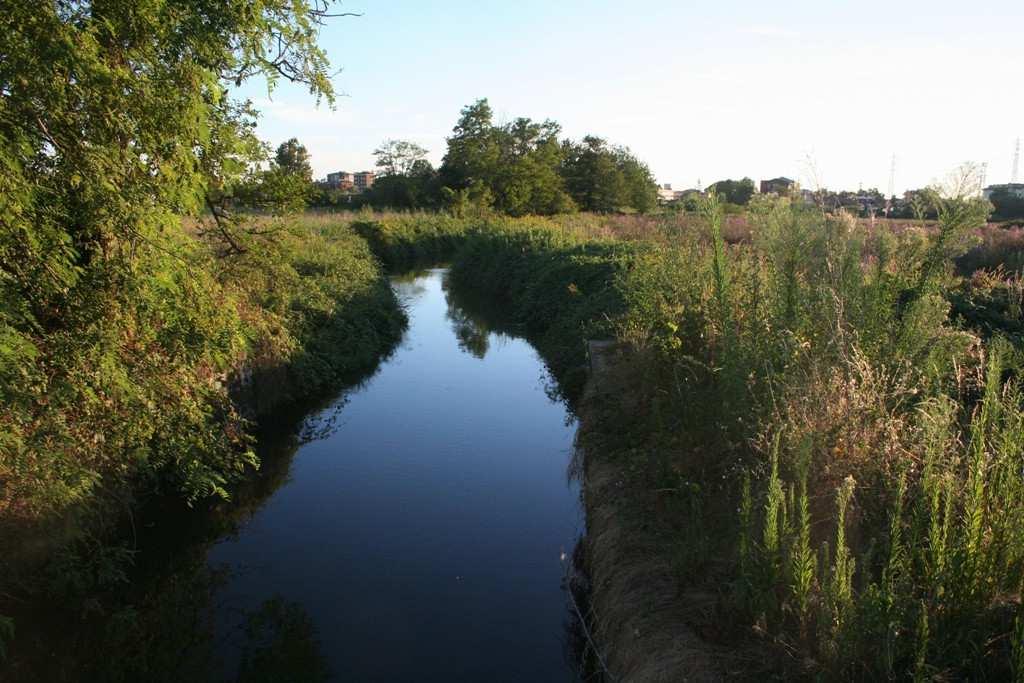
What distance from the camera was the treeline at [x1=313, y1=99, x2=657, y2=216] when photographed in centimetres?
4978

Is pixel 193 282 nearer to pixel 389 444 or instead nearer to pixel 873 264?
pixel 389 444

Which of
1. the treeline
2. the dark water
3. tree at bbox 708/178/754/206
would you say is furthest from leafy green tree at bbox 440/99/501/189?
the dark water

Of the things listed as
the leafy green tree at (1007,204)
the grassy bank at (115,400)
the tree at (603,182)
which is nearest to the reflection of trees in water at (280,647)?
the grassy bank at (115,400)

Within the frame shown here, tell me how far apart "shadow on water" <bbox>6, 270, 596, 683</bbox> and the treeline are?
39.8 m

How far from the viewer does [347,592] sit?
6305 millimetres

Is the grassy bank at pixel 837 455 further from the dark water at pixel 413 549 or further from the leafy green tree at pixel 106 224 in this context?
the leafy green tree at pixel 106 224

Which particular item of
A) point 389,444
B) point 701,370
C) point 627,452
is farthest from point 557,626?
point 389,444

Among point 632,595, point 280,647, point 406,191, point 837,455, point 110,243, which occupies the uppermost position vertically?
point 406,191

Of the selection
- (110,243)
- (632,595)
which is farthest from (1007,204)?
(110,243)

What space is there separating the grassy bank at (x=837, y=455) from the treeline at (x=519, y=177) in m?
41.0

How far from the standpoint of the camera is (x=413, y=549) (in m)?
7.03

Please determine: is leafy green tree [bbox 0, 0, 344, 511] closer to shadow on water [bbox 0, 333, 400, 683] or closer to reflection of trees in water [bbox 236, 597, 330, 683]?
shadow on water [bbox 0, 333, 400, 683]

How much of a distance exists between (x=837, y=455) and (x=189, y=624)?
4.96 m

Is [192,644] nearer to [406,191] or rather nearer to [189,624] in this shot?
[189,624]
